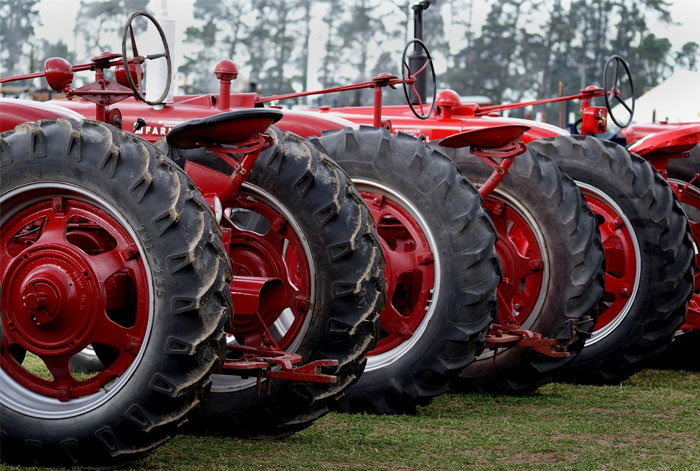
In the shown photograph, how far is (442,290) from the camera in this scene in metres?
5.45

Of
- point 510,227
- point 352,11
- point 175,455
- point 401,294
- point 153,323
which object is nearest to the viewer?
point 153,323

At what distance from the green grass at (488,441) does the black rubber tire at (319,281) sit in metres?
0.11

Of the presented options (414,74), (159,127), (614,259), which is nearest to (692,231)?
(614,259)

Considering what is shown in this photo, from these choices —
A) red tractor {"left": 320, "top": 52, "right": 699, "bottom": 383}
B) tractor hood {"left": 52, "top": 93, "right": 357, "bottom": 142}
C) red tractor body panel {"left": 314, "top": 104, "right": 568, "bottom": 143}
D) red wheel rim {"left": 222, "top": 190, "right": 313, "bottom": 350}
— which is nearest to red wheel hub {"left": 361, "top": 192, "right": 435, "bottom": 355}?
red wheel rim {"left": 222, "top": 190, "right": 313, "bottom": 350}

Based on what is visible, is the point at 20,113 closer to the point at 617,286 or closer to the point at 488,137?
the point at 488,137

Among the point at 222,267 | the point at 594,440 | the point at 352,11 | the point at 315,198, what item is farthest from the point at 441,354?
the point at 352,11

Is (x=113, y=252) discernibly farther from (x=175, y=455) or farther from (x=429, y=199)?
(x=429, y=199)

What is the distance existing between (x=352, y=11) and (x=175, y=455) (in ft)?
156

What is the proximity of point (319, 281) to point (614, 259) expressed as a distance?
3.03 meters

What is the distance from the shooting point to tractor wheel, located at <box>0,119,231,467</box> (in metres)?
3.61

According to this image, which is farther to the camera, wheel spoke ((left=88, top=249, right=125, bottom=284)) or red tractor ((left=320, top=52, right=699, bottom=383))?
red tractor ((left=320, top=52, right=699, bottom=383))

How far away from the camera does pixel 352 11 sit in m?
50.3

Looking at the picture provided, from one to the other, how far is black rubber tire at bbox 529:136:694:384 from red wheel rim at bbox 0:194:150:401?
3.46 metres

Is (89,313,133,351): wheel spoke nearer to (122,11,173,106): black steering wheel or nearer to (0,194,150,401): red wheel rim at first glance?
(0,194,150,401): red wheel rim
